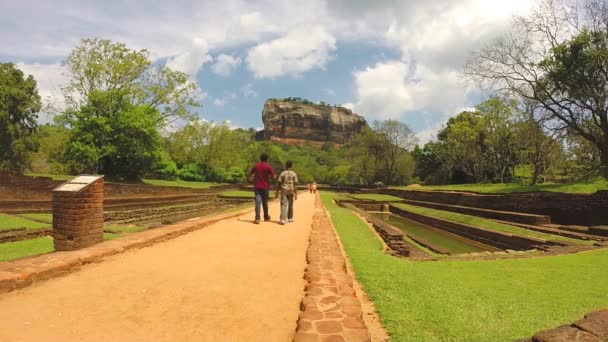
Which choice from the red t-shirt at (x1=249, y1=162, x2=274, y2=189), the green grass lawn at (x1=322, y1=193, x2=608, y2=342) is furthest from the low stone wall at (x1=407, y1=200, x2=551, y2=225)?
the red t-shirt at (x1=249, y1=162, x2=274, y2=189)

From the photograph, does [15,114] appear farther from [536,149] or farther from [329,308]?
[536,149]

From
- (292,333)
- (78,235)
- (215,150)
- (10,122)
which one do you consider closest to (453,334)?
(292,333)

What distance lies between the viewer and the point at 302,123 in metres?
154

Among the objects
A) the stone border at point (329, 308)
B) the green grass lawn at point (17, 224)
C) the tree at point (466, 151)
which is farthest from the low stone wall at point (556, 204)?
the tree at point (466, 151)

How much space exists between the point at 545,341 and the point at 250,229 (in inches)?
247

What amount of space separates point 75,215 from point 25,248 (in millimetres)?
3382

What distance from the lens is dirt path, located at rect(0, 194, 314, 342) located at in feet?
9.02

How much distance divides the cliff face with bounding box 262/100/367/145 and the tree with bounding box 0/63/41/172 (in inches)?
4794

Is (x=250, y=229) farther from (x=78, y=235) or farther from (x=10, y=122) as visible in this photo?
(x=10, y=122)

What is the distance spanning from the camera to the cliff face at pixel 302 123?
500 ft

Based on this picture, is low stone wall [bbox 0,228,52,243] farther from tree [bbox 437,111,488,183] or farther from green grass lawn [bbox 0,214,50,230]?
tree [bbox 437,111,488,183]

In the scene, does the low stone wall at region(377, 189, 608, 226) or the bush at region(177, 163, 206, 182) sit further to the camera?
the bush at region(177, 163, 206, 182)

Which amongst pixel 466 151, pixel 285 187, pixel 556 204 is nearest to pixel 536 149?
pixel 466 151

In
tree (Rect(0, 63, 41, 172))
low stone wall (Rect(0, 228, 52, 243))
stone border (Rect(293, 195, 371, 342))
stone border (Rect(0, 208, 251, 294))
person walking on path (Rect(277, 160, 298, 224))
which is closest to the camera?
stone border (Rect(293, 195, 371, 342))
